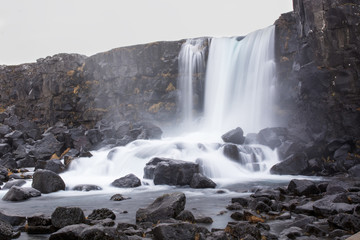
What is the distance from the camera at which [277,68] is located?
27469 mm

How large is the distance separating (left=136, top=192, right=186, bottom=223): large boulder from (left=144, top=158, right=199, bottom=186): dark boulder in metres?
6.37

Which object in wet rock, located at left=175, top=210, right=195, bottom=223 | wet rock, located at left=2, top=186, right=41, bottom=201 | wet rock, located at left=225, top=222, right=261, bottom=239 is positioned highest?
wet rock, located at left=225, top=222, right=261, bottom=239

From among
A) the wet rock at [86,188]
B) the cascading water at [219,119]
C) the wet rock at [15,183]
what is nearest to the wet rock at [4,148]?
the cascading water at [219,119]

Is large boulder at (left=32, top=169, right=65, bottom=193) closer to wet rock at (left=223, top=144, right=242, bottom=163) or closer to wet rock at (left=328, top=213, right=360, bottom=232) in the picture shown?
wet rock at (left=223, top=144, right=242, bottom=163)

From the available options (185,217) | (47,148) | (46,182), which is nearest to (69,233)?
(185,217)

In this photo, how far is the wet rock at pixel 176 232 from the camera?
6.50 meters

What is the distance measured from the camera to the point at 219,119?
30953mm

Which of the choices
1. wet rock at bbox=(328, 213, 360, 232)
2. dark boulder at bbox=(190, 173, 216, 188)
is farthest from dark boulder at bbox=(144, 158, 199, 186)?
wet rock at bbox=(328, 213, 360, 232)

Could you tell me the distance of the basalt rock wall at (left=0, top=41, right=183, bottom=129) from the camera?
1399 inches

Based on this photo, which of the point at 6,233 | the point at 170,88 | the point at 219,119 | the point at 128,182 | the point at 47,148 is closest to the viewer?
the point at 6,233

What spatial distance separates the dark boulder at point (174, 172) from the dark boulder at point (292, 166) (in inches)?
187

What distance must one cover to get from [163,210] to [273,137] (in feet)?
47.9

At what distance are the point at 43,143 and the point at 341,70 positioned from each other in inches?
859

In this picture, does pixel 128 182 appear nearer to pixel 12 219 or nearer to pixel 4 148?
pixel 12 219
